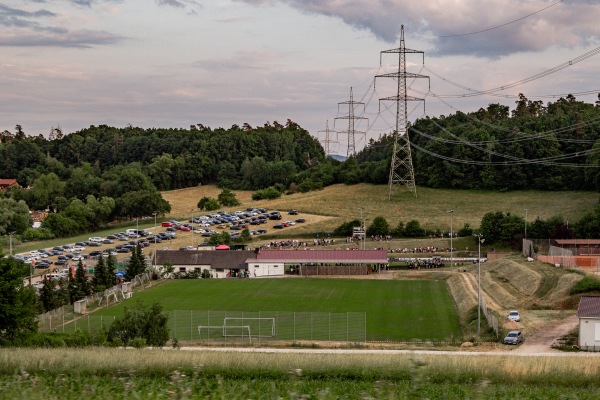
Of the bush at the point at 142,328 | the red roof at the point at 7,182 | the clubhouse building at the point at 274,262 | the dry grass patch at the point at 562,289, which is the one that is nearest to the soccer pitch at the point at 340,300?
the clubhouse building at the point at 274,262

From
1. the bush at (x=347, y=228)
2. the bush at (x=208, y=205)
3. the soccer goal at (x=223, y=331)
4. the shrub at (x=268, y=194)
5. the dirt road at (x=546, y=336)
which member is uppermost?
the shrub at (x=268, y=194)

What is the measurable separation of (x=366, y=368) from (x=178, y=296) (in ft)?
114

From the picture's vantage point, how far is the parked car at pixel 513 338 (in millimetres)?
34594

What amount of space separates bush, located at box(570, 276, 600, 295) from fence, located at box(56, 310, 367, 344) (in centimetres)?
1143

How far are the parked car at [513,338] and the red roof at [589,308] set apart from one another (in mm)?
2727

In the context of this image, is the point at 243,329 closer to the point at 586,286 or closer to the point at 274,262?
the point at 586,286

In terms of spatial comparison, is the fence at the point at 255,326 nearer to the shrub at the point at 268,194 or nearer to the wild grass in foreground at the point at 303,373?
the wild grass in foreground at the point at 303,373

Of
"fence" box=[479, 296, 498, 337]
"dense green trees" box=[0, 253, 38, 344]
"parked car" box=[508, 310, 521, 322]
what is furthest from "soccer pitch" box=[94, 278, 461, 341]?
"dense green trees" box=[0, 253, 38, 344]

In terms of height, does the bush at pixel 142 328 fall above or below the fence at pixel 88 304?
above

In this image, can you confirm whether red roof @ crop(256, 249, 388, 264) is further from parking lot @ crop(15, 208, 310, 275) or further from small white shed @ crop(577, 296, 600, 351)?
small white shed @ crop(577, 296, 600, 351)

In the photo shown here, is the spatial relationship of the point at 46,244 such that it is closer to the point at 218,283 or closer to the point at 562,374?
the point at 218,283

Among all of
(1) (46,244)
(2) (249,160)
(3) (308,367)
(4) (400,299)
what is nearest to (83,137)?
(2) (249,160)

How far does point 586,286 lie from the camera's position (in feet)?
141

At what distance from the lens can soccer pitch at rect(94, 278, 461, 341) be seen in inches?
1651
